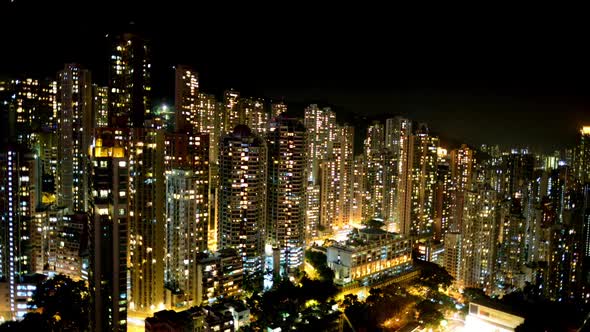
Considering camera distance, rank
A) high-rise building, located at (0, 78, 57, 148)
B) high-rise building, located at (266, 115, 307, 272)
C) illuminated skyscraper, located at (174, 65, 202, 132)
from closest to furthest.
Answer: high-rise building, located at (266, 115, 307, 272)
high-rise building, located at (0, 78, 57, 148)
illuminated skyscraper, located at (174, 65, 202, 132)

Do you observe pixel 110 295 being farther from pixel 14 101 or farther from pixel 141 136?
pixel 14 101

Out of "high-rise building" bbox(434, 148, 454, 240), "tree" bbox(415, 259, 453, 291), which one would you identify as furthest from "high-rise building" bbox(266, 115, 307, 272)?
"high-rise building" bbox(434, 148, 454, 240)

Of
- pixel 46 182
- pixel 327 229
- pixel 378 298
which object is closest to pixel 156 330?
pixel 378 298

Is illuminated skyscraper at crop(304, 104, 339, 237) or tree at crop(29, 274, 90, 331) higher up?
illuminated skyscraper at crop(304, 104, 339, 237)

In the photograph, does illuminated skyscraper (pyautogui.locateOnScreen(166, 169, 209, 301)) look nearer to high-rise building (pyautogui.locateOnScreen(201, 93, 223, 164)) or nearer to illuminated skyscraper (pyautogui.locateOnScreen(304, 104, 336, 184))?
high-rise building (pyautogui.locateOnScreen(201, 93, 223, 164))

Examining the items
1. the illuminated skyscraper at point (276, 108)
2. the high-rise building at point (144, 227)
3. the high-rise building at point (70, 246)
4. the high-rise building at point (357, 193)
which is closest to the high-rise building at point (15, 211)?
the high-rise building at point (70, 246)

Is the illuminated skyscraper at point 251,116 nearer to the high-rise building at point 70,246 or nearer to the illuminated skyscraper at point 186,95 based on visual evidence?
the illuminated skyscraper at point 186,95
